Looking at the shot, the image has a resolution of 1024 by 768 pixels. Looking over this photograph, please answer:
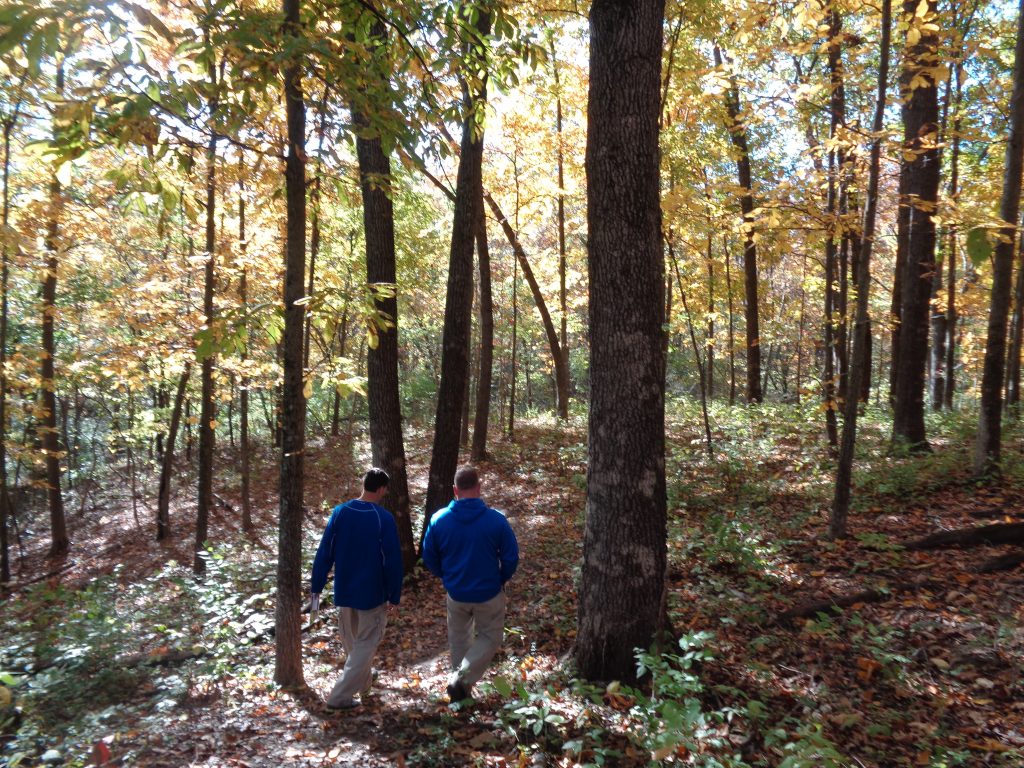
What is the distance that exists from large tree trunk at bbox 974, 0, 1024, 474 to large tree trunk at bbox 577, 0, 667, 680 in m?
5.41

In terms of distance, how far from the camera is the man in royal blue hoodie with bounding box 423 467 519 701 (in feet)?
15.9

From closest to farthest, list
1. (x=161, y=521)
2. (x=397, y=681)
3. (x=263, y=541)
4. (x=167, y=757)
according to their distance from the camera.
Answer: (x=167, y=757) → (x=397, y=681) → (x=263, y=541) → (x=161, y=521)

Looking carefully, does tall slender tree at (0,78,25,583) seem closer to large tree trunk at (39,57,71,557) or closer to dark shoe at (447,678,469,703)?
large tree trunk at (39,57,71,557)

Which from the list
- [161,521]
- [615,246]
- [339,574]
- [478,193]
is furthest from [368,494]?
[161,521]

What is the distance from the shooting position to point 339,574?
16.4 feet

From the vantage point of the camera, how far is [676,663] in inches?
173

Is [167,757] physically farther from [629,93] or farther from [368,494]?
[629,93]

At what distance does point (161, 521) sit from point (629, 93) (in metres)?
15.8

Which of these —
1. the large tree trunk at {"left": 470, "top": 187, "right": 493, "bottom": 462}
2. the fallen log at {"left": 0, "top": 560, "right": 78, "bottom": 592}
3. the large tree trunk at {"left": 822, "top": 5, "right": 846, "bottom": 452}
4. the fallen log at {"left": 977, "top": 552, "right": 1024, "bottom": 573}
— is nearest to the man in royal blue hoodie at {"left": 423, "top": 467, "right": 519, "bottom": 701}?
the fallen log at {"left": 977, "top": 552, "right": 1024, "bottom": 573}

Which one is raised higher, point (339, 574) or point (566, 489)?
point (339, 574)

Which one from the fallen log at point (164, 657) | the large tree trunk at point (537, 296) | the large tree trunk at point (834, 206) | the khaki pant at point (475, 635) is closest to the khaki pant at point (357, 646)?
the khaki pant at point (475, 635)

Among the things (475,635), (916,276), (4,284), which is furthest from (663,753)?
(4,284)

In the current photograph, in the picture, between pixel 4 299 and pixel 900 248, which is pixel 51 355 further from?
pixel 900 248

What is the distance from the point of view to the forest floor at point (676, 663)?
3.74 metres
